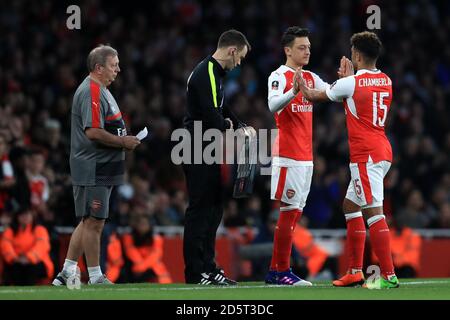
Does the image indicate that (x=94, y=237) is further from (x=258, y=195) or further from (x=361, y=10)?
(x=361, y=10)

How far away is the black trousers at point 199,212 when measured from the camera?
1021cm

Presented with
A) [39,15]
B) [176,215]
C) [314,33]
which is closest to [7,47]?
[39,15]

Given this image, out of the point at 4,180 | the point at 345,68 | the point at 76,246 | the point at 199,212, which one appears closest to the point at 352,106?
the point at 345,68

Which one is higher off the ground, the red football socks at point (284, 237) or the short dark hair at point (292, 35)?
the short dark hair at point (292, 35)

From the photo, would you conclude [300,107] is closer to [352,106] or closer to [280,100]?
[280,100]

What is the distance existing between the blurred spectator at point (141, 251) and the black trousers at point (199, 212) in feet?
13.2

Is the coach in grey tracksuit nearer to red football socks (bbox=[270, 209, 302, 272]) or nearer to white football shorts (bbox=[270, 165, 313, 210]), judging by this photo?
white football shorts (bbox=[270, 165, 313, 210])

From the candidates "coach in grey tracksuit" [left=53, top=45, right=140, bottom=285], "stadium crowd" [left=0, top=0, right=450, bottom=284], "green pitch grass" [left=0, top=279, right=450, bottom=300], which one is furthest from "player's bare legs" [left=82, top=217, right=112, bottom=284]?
"stadium crowd" [left=0, top=0, right=450, bottom=284]

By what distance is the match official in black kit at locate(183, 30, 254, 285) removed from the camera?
10148 millimetres

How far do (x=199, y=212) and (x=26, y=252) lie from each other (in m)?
3.45

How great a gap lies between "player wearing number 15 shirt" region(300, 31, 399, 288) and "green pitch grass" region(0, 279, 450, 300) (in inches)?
15.8

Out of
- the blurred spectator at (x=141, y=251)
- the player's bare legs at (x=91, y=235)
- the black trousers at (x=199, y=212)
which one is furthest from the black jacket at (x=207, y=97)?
the blurred spectator at (x=141, y=251)

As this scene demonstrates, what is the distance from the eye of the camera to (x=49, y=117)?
16594 millimetres

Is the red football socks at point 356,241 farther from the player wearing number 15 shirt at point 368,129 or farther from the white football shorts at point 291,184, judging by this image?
the white football shorts at point 291,184
